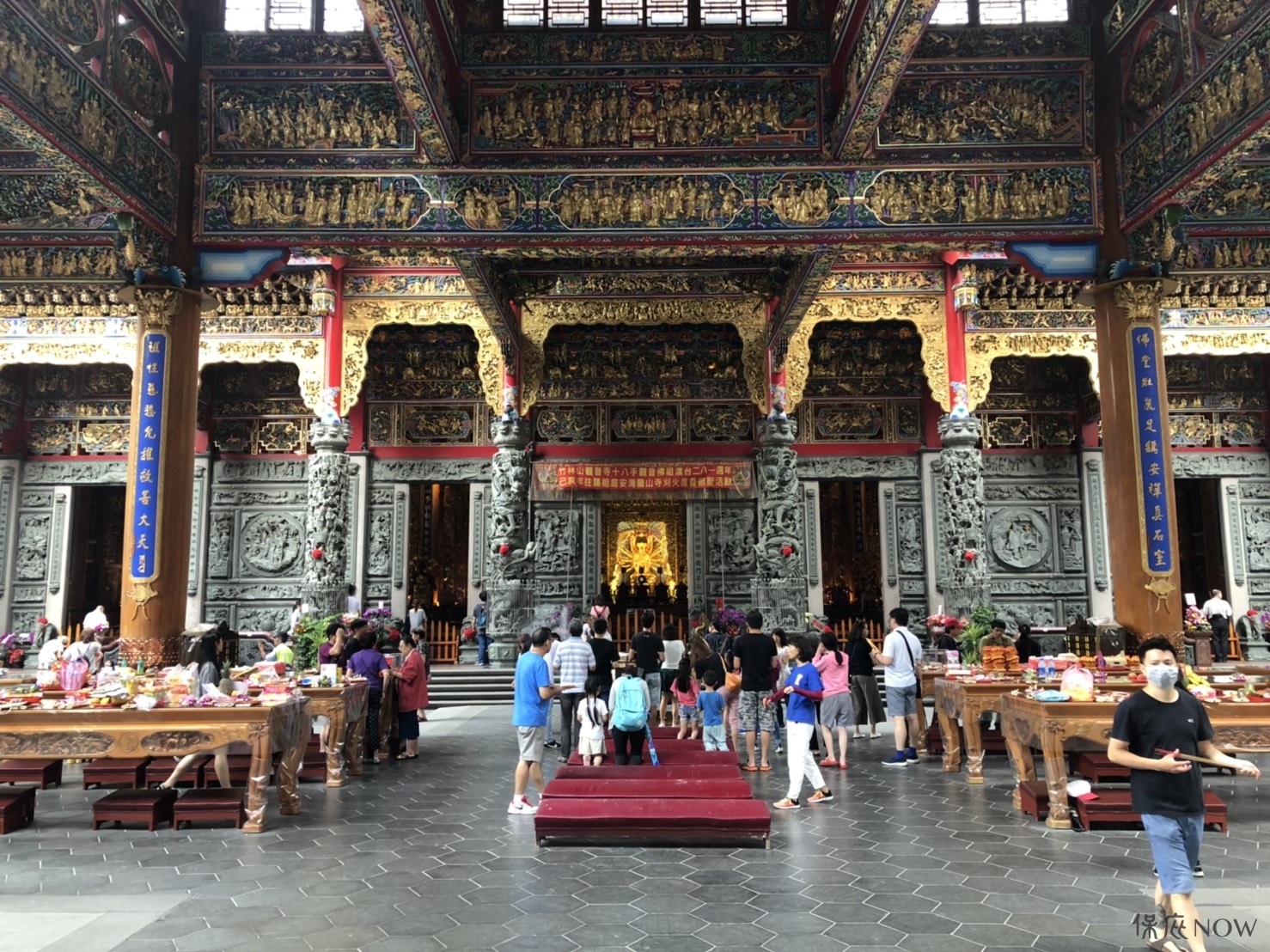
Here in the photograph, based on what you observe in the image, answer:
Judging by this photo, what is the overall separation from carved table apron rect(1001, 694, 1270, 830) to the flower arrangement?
10020 mm

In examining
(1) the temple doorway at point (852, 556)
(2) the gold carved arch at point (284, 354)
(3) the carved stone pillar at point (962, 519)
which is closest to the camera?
(3) the carved stone pillar at point (962, 519)

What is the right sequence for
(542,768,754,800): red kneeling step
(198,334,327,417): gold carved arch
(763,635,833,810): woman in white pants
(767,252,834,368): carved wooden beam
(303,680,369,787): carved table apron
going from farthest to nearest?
1. (198,334,327,417): gold carved arch
2. (767,252,834,368): carved wooden beam
3. (303,680,369,787): carved table apron
4. (763,635,833,810): woman in white pants
5. (542,768,754,800): red kneeling step

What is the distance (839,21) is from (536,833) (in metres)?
8.04

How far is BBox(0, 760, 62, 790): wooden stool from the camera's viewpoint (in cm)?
775

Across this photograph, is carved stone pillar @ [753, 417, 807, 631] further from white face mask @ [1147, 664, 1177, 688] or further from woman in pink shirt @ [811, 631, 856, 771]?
white face mask @ [1147, 664, 1177, 688]

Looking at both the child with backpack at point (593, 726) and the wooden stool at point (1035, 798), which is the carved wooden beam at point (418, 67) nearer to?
the child with backpack at point (593, 726)

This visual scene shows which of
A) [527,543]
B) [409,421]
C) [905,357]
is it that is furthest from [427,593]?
[905,357]

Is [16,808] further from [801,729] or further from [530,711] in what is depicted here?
[801,729]

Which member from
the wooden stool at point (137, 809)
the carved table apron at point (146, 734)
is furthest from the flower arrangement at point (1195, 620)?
the wooden stool at point (137, 809)

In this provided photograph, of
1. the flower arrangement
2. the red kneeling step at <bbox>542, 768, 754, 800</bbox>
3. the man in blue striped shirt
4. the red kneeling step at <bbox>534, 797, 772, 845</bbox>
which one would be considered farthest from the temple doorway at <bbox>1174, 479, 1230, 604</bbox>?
the red kneeling step at <bbox>534, 797, 772, 845</bbox>

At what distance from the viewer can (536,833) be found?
19.5ft

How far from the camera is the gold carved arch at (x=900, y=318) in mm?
16141

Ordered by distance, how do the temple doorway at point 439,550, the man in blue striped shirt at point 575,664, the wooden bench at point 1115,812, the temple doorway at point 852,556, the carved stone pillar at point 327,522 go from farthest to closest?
the temple doorway at point 852,556 < the temple doorway at point 439,550 < the carved stone pillar at point 327,522 < the man in blue striped shirt at point 575,664 < the wooden bench at point 1115,812

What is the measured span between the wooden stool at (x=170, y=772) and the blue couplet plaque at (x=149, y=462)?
183cm
